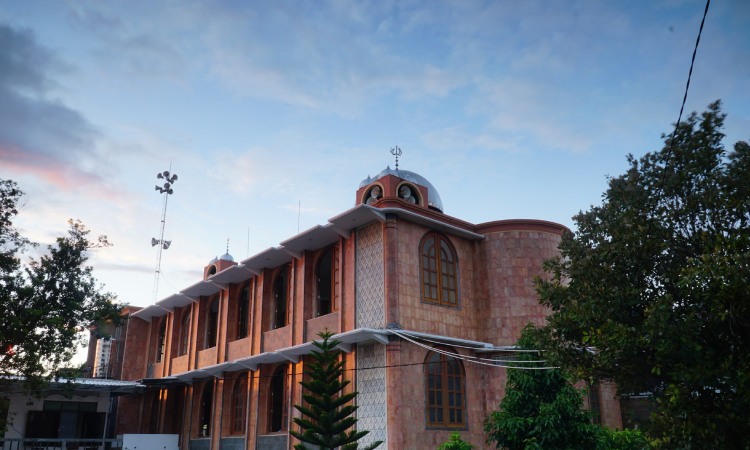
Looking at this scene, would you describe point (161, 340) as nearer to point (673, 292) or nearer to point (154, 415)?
point (154, 415)

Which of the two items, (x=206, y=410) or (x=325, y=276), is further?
(x=206, y=410)

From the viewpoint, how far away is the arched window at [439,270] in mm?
16578

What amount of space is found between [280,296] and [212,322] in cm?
522

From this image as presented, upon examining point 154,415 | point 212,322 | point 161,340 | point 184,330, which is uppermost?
point 212,322

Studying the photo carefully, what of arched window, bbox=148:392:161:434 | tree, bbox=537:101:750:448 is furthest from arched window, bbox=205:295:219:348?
tree, bbox=537:101:750:448

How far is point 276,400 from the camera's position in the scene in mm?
20141

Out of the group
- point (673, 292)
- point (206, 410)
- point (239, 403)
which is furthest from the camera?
point (206, 410)

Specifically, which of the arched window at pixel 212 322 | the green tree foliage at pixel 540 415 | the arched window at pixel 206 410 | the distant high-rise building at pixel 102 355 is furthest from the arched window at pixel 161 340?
the green tree foliage at pixel 540 415

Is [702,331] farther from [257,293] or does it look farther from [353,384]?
[257,293]

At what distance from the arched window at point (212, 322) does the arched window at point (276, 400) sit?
204 inches

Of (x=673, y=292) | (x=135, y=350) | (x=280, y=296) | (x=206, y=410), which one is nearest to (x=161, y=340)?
(x=135, y=350)

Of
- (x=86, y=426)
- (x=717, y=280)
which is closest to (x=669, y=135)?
(x=717, y=280)

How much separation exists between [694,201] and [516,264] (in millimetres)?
8649

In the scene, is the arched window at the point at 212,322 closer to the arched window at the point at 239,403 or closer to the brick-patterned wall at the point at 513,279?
the arched window at the point at 239,403
